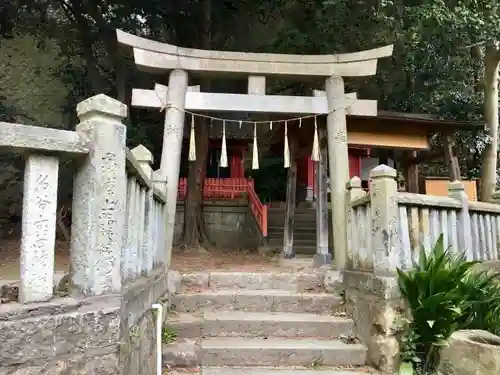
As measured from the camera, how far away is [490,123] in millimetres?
11000

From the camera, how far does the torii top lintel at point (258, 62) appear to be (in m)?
6.97

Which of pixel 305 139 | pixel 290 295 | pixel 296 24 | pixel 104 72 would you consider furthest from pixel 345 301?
pixel 104 72

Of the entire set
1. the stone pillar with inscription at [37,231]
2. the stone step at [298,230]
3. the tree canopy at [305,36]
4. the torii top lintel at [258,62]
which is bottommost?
the stone pillar with inscription at [37,231]

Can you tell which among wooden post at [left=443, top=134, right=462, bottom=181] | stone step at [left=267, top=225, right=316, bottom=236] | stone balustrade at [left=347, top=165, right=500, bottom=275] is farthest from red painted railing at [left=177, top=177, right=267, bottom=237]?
stone balustrade at [left=347, top=165, right=500, bottom=275]

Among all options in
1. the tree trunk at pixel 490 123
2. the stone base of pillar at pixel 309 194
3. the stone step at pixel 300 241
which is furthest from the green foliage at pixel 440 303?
the stone base of pillar at pixel 309 194

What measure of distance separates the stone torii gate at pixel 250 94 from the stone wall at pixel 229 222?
24.5 feet

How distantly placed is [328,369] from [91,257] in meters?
2.84

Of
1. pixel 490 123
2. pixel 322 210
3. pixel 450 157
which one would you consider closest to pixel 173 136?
pixel 322 210

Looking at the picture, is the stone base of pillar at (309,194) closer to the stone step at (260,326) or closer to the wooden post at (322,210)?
the wooden post at (322,210)

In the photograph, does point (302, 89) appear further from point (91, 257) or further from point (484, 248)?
point (91, 257)

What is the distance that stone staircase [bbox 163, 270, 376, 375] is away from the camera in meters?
4.44

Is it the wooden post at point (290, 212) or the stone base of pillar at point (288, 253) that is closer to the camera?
the stone base of pillar at point (288, 253)

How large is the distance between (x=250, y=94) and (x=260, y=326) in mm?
3755

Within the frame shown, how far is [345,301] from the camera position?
5570 mm
